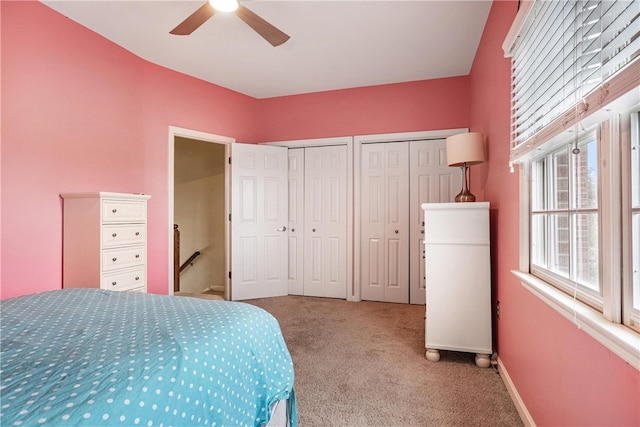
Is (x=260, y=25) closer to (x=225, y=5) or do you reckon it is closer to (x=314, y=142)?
(x=225, y=5)

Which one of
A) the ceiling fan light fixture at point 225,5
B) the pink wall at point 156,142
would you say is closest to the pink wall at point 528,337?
the pink wall at point 156,142

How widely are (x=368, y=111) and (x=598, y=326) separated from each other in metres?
3.44

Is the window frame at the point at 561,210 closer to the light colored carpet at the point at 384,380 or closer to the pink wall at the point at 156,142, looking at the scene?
the pink wall at the point at 156,142

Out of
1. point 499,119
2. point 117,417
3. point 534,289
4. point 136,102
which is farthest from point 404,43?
point 117,417

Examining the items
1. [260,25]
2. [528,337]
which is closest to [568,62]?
[528,337]

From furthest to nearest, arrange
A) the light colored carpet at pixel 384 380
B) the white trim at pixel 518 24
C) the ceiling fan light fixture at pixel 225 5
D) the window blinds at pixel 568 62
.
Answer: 1. the ceiling fan light fixture at pixel 225 5
2. the light colored carpet at pixel 384 380
3. the white trim at pixel 518 24
4. the window blinds at pixel 568 62

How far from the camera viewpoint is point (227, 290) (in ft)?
13.1

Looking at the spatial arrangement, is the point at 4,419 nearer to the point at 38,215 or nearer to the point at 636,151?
the point at 636,151

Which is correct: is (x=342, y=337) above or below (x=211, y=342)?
below

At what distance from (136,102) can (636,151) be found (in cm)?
367

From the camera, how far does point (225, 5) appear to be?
2.00 metres

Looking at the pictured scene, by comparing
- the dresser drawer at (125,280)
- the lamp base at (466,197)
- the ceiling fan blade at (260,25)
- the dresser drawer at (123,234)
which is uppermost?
the ceiling fan blade at (260,25)

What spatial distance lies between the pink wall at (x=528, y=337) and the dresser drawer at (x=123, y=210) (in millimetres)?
2765

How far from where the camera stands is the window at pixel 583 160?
2.73ft
